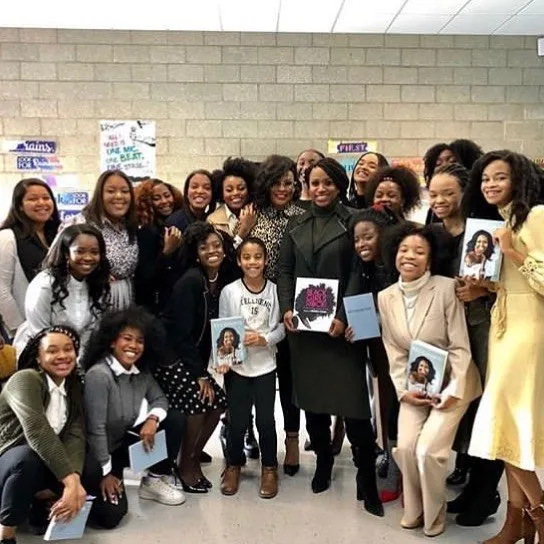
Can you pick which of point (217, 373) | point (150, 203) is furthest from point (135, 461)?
point (150, 203)

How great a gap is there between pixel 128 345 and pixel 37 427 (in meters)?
0.48

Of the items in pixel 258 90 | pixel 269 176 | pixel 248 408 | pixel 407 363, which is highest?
pixel 258 90

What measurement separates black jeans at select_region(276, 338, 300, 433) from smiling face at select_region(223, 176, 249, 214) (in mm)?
719

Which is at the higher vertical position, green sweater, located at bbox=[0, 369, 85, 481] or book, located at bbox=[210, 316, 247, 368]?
book, located at bbox=[210, 316, 247, 368]

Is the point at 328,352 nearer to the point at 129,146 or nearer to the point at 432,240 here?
the point at 432,240

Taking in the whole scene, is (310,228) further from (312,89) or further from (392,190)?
(312,89)

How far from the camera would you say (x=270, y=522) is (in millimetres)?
2359

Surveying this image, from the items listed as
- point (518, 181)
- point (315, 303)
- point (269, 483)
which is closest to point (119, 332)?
point (315, 303)

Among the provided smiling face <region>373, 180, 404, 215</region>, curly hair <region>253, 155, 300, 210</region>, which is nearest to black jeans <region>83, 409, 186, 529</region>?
curly hair <region>253, 155, 300, 210</region>

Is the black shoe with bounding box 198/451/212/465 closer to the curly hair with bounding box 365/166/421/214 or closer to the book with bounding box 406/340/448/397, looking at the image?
the book with bounding box 406/340/448/397

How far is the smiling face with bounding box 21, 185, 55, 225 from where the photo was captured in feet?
9.21

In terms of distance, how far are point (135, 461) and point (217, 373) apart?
1.69ft

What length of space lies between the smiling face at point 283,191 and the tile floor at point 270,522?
1.32 m

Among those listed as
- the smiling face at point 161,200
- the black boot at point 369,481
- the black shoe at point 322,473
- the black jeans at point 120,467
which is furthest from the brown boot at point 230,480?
the smiling face at point 161,200
